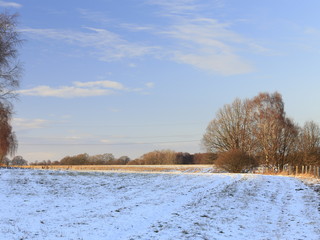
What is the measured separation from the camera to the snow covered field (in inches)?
431

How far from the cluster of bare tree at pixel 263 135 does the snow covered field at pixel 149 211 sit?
3652 centimetres

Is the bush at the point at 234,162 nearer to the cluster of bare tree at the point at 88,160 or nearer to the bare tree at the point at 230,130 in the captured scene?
the bare tree at the point at 230,130

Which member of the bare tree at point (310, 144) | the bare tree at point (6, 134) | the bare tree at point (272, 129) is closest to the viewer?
the bare tree at point (6, 134)

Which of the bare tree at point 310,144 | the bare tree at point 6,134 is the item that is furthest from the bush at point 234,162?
the bare tree at point 6,134

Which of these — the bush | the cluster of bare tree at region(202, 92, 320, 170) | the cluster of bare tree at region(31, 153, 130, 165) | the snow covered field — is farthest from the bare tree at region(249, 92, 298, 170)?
the cluster of bare tree at region(31, 153, 130, 165)

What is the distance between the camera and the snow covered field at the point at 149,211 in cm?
1095

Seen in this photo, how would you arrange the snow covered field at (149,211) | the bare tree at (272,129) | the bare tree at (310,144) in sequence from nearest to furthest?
the snow covered field at (149,211) → the bare tree at (272,129) → the bare tree at (310,144)

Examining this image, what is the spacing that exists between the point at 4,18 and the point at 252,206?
2579 cm

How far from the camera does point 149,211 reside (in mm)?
14094

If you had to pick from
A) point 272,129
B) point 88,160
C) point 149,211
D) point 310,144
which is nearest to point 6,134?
point 149,211

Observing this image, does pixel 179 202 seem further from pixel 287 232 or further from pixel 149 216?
pixel 287 232

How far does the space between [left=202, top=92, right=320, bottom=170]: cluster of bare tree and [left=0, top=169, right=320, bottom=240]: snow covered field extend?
36.5 meters

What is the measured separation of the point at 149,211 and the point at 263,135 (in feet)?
156

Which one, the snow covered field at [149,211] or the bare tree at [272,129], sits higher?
the bare tree at [272,129]
